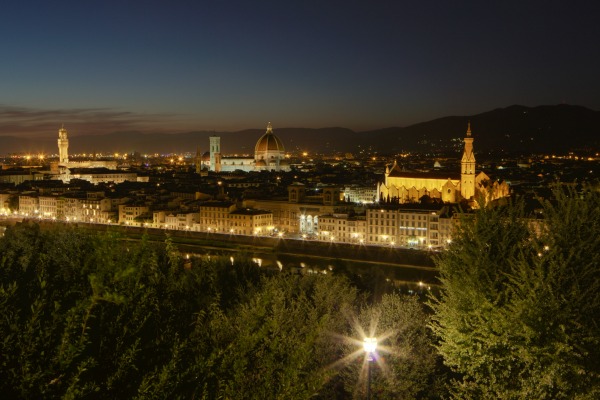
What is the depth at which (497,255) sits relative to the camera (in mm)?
11727

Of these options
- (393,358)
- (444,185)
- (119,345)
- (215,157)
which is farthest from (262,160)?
(119,345)

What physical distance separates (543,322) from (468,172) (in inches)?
1449

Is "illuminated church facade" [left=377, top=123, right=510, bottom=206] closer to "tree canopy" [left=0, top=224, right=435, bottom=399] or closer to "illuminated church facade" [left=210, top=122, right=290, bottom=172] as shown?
"tree canopy" [left=0, top=224, right=435, bottom=399]

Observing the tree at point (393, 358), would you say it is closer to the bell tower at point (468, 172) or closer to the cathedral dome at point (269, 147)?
the bell tower at point (468, 172)

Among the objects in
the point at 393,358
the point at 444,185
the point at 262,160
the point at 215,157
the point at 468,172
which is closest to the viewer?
the point at 393,358

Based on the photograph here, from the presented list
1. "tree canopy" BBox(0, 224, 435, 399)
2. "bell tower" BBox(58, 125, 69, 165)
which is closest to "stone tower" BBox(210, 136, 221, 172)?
"bell tower" BBox(58, 125, 69, 165)

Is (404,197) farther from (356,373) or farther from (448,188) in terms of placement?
(356,373)

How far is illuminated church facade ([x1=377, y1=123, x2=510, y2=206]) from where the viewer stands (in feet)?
146

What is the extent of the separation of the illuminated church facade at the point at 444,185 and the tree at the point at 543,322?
104 feet

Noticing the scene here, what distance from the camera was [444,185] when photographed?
4553cm

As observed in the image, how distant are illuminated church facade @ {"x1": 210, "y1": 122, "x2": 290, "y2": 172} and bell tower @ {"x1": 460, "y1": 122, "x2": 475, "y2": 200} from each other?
2079 inches

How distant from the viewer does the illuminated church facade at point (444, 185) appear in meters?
44.6

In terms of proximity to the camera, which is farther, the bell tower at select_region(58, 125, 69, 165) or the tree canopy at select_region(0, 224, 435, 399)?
the bell tower at select_region(58, 125, 69, 165)

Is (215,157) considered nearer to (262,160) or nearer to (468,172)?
(262,160)
